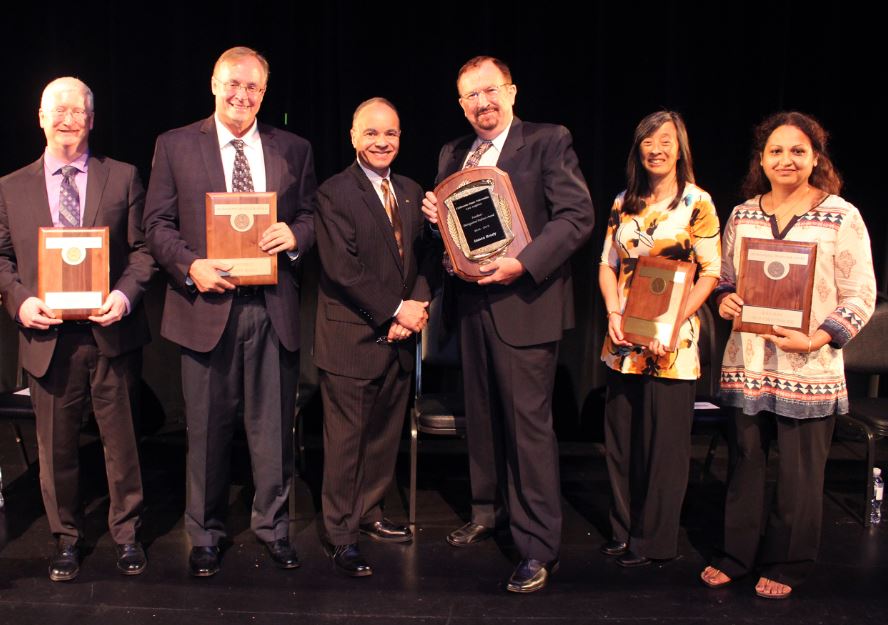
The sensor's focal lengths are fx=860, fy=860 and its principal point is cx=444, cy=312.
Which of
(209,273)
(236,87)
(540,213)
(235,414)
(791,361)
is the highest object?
(236,87)

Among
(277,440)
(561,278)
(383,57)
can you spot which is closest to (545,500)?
(561,278)

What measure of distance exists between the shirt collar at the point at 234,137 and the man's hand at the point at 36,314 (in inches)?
34.7

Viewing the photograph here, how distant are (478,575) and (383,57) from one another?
9.34 feet

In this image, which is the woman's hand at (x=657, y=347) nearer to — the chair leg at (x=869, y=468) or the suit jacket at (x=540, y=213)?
the suit jacket at (x=540, y=213)

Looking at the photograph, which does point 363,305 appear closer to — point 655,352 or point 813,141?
point 655,352

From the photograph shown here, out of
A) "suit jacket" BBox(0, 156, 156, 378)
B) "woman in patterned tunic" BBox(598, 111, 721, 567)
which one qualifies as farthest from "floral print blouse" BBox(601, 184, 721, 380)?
"suit jacket" BBox(0, 156, 156, 378)

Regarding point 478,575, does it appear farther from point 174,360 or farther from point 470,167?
point 174,360

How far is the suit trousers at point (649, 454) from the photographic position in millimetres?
3322

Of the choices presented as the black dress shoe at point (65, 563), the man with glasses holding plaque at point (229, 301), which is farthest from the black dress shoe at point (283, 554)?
the black dress shoe at point (65, 563)

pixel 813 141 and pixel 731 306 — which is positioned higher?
pixel 813 141

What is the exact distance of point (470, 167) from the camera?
3162mm

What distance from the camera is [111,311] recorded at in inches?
126

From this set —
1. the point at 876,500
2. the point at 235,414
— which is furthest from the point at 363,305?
the point at 876,500

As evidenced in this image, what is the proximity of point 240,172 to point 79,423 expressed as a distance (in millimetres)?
1176
